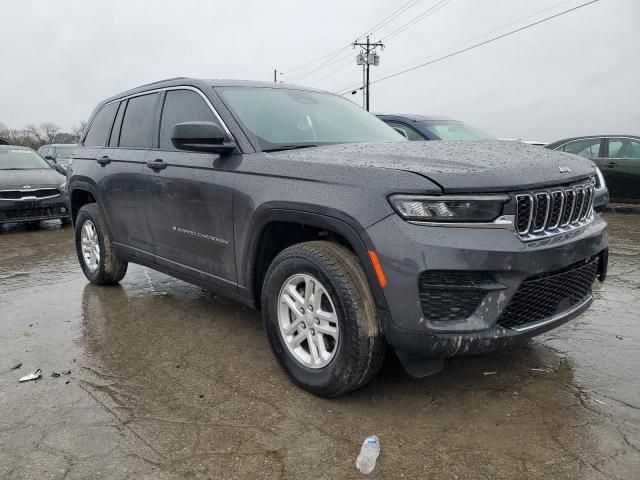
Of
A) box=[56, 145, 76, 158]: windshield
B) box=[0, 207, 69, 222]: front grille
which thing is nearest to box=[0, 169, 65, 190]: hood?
box=[0, 207, 69, 222]: front grille

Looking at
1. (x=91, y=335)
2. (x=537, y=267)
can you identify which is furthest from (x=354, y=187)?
(x=91, y=335)

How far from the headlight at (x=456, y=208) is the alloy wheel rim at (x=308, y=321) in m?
0.63

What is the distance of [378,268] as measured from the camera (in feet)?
8.08

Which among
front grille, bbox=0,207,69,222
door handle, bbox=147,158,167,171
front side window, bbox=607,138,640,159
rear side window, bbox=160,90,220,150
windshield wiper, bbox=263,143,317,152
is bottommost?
front grille, bbox=0,207,69,222

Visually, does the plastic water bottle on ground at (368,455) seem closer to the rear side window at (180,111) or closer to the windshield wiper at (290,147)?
the windshield wiper at (290,147)

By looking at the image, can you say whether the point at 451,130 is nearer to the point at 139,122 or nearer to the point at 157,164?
the point at 139,122

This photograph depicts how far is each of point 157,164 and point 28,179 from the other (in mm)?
6894

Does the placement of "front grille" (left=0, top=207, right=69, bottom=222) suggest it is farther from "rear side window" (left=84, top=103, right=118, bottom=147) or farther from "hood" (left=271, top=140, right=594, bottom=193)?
"hood" (left=271, top=140, right=594, bottom=193)

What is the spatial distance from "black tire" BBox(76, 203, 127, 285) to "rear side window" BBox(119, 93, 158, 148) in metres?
0.84

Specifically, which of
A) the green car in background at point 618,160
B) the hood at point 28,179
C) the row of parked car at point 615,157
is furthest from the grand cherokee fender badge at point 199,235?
the green car in background at point 618,160

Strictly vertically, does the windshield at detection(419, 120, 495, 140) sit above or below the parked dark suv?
above

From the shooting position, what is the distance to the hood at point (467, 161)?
241 centimetres

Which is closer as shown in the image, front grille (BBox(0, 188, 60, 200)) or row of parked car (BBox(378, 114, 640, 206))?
front grille (BBox(0, 188, 60, 200))

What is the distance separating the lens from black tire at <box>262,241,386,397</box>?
256 cm
